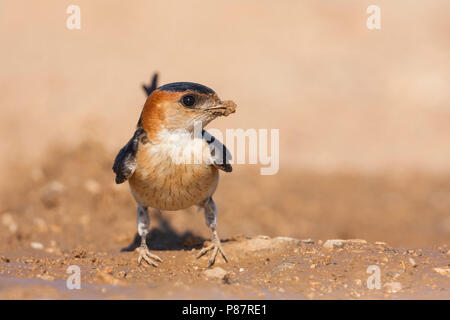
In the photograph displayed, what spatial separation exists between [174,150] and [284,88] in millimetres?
9557

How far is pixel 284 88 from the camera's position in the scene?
15.2 m

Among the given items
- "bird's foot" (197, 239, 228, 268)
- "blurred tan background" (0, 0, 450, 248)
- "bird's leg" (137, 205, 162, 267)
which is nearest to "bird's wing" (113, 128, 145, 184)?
"bird's leg" (137, 205, 162, 267)

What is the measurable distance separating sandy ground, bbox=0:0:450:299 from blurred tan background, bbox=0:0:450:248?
0.05 metres

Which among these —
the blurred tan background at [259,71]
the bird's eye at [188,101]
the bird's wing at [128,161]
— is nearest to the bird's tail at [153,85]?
the bird's wing at [128,161]

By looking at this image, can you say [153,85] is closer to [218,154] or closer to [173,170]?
[218,154]

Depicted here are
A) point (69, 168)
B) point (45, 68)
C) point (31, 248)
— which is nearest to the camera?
point (31, 248)

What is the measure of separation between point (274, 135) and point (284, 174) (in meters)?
1.57

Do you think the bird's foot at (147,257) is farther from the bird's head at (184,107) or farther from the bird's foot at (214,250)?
the bird's head at (184,107)

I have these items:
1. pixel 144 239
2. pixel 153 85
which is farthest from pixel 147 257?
Answer: pixel 153 85

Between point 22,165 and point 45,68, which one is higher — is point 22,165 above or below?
below

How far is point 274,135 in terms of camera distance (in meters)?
13.2

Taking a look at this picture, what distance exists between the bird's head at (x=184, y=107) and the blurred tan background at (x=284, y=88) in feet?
11.5

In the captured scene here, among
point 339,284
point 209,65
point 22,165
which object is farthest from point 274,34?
point 339,284

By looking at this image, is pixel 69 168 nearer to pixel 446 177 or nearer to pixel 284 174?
pixel 284 174
